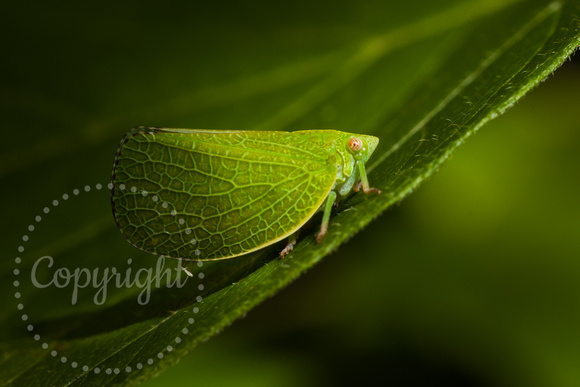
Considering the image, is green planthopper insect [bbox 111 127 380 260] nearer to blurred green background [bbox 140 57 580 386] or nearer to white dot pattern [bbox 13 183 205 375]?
white dot pattern [bbox 13 183 205 375]

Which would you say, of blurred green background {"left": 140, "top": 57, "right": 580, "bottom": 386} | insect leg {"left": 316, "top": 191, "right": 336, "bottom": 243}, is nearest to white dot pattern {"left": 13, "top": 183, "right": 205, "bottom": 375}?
insect leg {"left": 316, "top": 191, "right": 336, "bottom": 243}

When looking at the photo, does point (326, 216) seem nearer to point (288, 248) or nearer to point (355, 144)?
point (288, 248)

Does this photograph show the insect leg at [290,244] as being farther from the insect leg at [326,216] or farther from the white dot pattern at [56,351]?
the white dot pattern at [56,351]

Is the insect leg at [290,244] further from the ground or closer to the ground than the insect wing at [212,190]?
closer to the ground

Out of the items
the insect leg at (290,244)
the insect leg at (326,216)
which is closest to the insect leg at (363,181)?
the insect leg at (326,216)

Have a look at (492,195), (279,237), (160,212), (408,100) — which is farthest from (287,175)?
(492,195)

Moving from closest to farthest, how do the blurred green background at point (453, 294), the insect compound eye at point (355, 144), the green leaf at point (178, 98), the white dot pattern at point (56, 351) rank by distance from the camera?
1. the white dot pattern at point (56, 351)
2. the green leaf at point (178, 98)
3. the insect compound eye at point (355, 144)
4. the blurred green background at point (453, 294)
